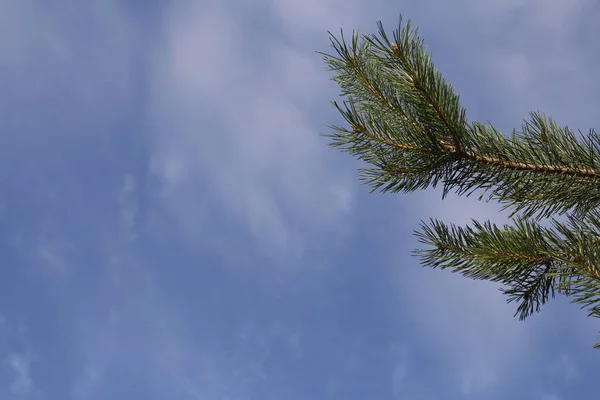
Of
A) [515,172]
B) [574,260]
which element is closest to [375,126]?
[515,172]

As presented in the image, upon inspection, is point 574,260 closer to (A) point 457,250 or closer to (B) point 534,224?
(B) point 534,224

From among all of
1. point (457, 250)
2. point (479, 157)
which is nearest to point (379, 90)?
point (479, 157)

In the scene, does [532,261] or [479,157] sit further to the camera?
[479,157]

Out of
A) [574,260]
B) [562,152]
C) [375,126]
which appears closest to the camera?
[574,260]

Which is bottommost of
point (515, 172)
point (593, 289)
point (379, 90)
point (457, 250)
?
point (593, 289)

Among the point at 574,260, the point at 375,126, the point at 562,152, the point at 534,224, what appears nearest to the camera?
the point at 574,260

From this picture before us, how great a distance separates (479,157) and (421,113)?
1.47 feet

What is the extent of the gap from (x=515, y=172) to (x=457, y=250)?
0.58 m

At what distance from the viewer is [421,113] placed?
305 cm

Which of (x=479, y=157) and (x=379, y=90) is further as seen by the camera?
(x=379, y=90)

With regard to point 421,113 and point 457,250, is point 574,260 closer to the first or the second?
point 457,250

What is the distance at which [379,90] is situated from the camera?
346 centimetres

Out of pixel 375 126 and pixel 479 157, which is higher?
pixel 375 126

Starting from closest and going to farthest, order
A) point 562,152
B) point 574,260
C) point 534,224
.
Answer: point 574,260, point 534,224, point 562,152
